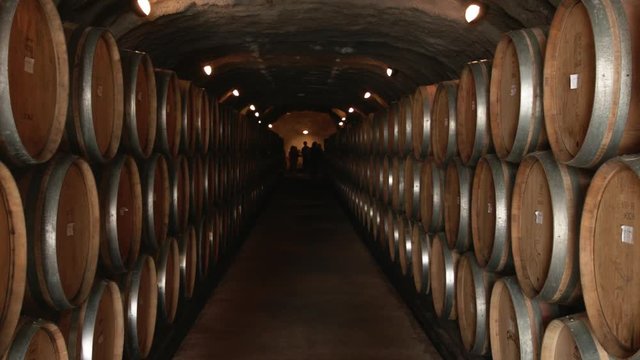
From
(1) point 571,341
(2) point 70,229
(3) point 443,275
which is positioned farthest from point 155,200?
(1) point 571,341

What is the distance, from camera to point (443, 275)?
4875 millimetres

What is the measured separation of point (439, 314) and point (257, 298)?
252 centimetres

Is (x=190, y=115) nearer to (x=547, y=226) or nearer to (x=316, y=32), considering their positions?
(x=316, y=32)

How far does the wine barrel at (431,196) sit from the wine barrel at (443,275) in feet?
0.42

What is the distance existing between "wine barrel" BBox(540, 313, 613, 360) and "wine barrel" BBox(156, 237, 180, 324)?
2.96 meters

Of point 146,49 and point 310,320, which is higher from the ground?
point 146,49

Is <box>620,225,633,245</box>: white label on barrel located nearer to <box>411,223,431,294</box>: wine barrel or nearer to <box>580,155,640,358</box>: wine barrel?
<box>580,155,640,358</box>: wine barrel

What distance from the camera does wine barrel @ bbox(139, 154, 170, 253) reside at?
4.04m

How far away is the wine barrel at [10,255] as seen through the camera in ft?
6.18

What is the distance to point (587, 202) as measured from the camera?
2.07m

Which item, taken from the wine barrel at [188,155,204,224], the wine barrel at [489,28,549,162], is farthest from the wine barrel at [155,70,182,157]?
the wine barrel at [489,28,549,162]

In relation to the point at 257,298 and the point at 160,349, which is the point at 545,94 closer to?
the point at 160,349

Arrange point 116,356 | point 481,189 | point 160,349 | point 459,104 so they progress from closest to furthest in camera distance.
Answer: point 116,356, point 481,189, point 459,104, point 160,349

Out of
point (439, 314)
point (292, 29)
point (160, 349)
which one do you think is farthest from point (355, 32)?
point (160, 349)
